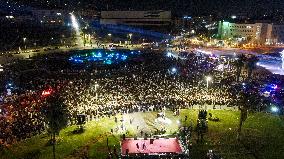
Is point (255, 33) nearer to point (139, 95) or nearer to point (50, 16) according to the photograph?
point (50, 16)

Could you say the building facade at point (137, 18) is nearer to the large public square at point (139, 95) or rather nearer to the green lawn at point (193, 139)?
the large public square at point (139, 95)

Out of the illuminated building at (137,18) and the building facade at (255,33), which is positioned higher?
the illuminated building at (137,18)

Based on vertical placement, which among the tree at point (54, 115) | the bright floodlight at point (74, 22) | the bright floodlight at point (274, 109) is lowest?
the bright floodlight at point (274, 109)

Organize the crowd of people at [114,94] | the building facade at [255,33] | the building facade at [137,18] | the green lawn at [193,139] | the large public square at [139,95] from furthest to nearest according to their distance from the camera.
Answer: the building facade at [137,18] < the building facade at [255,33] < the crowd of people at [114,94] < the large public square at [139,95] < the green lawn at [193,139]

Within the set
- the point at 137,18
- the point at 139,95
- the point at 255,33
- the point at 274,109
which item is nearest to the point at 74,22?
the point at 137,18

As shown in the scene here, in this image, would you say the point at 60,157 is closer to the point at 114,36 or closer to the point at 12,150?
the point at 12,150

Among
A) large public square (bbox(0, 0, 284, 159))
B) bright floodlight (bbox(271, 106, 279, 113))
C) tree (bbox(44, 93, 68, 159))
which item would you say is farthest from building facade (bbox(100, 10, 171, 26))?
tree (bbox(44, 93, 68, 159))

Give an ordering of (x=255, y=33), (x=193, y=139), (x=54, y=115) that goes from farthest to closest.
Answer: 1. (x=255, y=33)
2. (x=193, y=139)
3. (x=54, y=115)

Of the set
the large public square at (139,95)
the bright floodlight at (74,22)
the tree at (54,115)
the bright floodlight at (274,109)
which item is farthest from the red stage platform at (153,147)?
the bright floodlight at (74,22)
